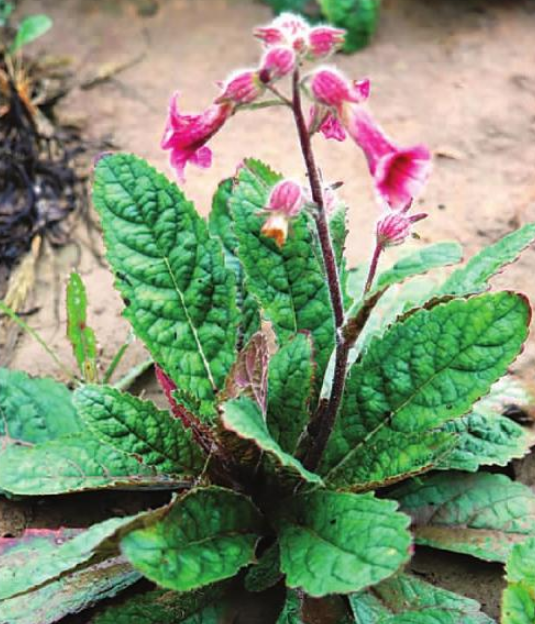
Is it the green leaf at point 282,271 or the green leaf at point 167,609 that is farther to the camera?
the green leaf at point 282,271

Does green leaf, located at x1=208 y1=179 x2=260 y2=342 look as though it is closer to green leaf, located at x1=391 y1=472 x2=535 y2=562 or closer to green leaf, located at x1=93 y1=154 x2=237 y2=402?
green leaf, located at x1=93 y1=154 x2=237 y2=402

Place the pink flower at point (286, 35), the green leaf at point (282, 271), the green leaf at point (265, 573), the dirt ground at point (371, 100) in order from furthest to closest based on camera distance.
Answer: the dirt ground at point (371, 100) < the green leaf at point (282, 271) < the green leaf at point (265, 573) < the pink flower at point (286, 35)

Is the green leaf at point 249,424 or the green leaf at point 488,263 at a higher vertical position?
the green leaf at point 249,424

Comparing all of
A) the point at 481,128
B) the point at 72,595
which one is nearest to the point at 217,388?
the point at 72,595

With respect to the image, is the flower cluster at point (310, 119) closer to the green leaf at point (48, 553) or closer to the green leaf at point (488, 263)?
the green leaf at point (488, 263)

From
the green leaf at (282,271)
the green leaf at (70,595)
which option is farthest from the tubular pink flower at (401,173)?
the green leaf at (70,595)

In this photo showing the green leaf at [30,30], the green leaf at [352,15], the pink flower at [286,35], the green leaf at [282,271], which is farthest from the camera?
the green leaf at [352,15]

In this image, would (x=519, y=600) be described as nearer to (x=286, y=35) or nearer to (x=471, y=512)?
(x=471, y=512)

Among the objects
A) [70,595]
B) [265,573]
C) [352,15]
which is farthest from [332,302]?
[352,15]
